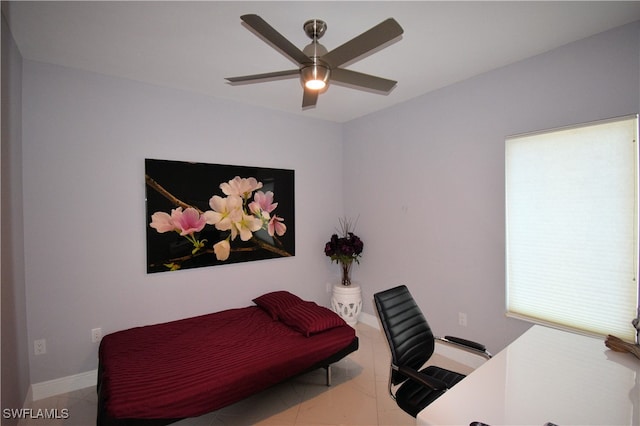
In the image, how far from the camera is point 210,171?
3.02 meters

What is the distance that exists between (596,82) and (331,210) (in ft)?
8.96

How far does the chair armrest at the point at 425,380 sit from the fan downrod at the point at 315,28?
199 cm

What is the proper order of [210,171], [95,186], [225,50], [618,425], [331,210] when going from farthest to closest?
[331,210] → [210,171] → [95,186] → [225,50] → [618,425]

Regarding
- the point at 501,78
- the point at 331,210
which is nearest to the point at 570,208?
the point at 501,78

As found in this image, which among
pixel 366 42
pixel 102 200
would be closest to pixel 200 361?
pixel 102 200

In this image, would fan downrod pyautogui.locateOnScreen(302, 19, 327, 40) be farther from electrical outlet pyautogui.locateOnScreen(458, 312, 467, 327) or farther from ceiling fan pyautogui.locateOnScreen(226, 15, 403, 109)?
electrical outlet pyautogui.locateOnScreen(458, 312, 467, 327)

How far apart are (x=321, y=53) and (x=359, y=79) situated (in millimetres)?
279

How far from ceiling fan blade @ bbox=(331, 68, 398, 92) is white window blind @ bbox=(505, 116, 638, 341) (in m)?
1.30

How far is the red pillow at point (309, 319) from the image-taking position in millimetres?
2498

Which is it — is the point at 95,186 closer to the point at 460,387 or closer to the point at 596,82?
the point at 460,387

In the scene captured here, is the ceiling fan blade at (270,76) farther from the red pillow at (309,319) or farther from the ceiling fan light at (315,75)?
the red pillow at (309,319)

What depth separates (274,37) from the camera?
57.7 inches

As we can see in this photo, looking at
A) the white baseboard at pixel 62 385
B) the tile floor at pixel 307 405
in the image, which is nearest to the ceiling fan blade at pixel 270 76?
the tile floor at pixel 307 405

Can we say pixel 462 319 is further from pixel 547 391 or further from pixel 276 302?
pixel 276 302
